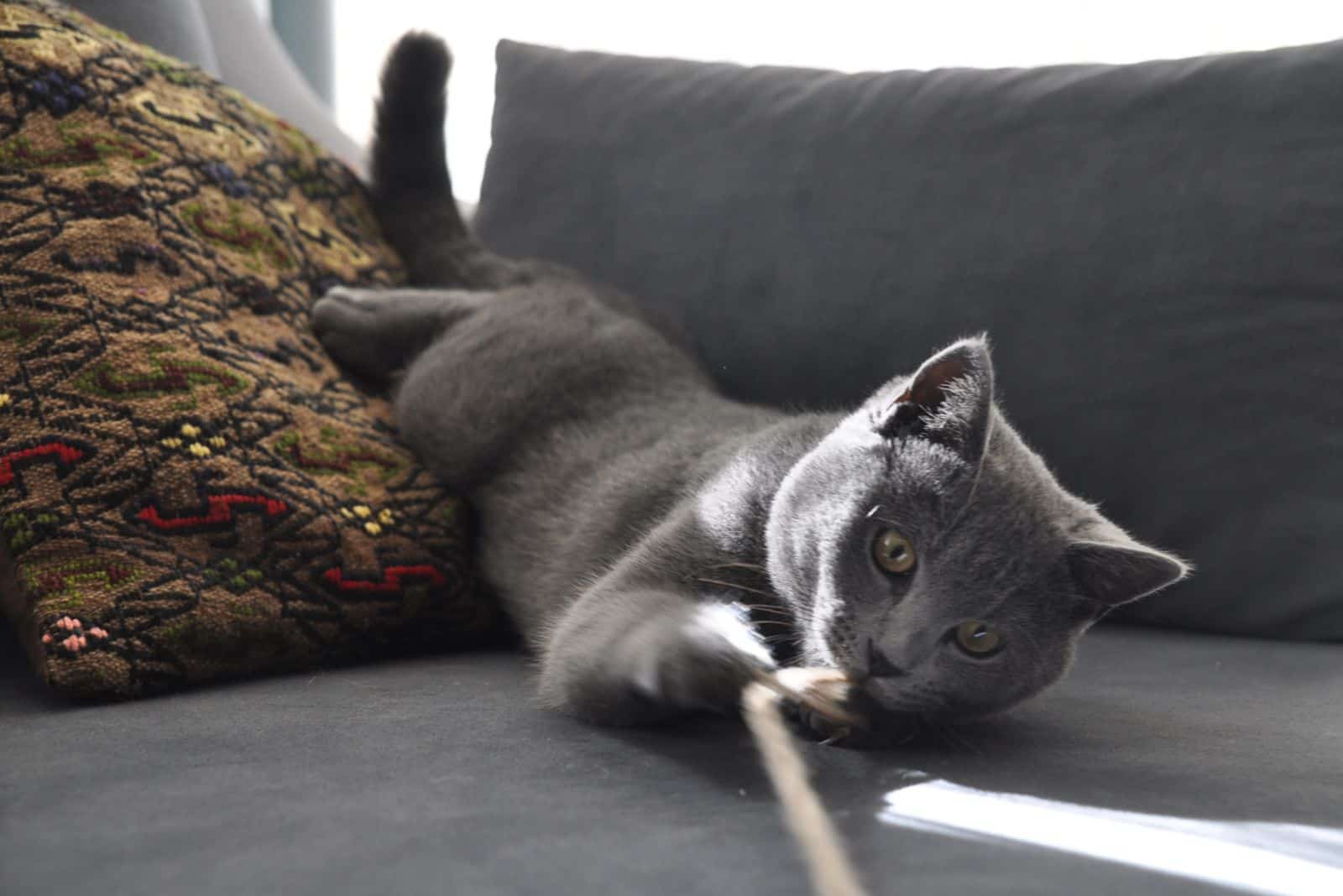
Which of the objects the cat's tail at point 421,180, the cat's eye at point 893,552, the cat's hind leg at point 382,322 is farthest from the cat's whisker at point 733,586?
the cat's tail at point 421,180

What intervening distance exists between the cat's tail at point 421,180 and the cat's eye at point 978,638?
1.03 m

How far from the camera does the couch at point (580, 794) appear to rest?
2.19 feet

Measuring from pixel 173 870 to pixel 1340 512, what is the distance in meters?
1.29

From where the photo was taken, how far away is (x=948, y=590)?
3.26 feet

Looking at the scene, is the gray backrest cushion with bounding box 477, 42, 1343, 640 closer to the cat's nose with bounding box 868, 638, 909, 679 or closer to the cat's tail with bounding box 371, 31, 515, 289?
the cat's tail with bounding box 371, 31, 515, 289

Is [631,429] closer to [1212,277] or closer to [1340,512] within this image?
[1212,277]

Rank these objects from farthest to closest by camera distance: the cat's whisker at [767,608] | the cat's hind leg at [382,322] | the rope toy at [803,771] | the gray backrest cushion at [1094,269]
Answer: the cat's hind leg at [382,322] → the gray backrest cushion at [1094,269] → the cat's whisker at [767,608] → the rope toy at [803,771]

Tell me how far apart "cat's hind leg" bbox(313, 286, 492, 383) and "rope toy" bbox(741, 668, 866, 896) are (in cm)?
85

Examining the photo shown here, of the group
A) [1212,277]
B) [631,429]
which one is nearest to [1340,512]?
[1212,277]

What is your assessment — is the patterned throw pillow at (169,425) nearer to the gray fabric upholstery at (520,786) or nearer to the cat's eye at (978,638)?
the gray fabric upholstery at (520,786)

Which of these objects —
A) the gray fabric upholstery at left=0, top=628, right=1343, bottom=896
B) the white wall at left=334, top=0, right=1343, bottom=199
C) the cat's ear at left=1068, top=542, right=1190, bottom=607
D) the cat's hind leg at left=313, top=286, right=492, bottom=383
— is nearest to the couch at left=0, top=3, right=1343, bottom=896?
the gray fabric upholstery at left=0, top=628, right=1343, bottom=896

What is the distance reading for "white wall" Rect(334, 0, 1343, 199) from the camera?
241cm

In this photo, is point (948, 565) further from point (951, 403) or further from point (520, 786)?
point (520, 786)

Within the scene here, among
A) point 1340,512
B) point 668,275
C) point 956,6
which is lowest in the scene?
point 1340,512
